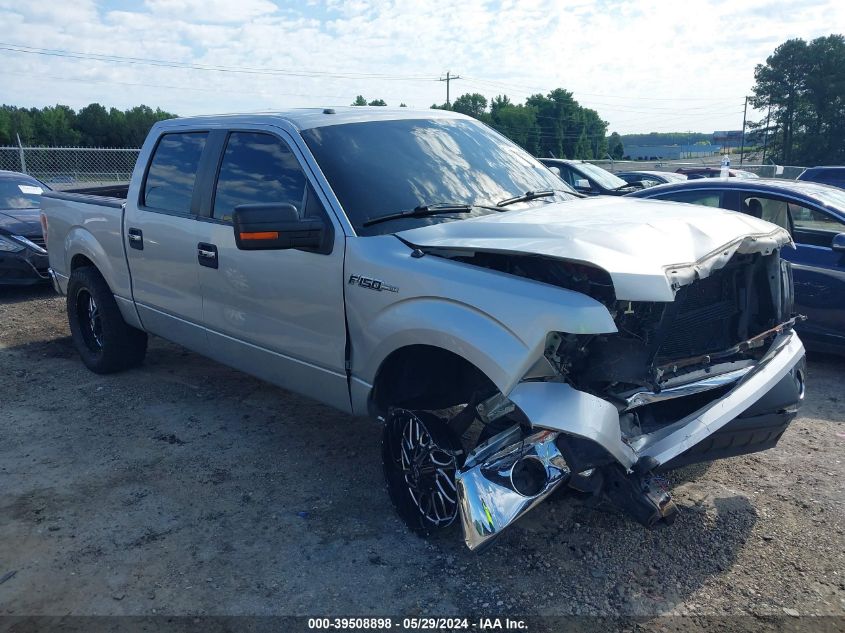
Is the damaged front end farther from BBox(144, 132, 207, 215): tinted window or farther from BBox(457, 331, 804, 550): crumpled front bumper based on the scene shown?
BBox(144, 132, 207, 215): tinted window

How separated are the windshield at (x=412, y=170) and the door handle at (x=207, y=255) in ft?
3.17

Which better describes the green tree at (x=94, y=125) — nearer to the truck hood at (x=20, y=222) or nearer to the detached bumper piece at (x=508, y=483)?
the truck hood at (x=20, y=222)

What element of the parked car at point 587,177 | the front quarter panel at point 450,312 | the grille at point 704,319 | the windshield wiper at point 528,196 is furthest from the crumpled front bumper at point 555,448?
the parked car at point 587,177

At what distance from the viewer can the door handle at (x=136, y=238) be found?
5277 millimetres

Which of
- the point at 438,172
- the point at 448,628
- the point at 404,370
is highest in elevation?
the point at 438,172

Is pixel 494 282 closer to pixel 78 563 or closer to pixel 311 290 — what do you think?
pixel 311 290

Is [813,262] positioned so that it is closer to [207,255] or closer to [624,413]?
[624,413]

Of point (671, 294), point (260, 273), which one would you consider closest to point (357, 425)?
point (260, 273)

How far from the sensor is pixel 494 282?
314 centimetres

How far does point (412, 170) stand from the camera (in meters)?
4.12

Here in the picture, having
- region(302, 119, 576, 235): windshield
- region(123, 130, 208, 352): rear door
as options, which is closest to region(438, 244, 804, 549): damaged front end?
region(302, 119, 576, 235): windshield

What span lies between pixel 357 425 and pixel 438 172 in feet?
6.23

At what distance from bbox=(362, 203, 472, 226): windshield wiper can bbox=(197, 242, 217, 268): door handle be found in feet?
4.09

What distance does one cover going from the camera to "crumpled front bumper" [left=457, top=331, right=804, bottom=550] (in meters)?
2.80
